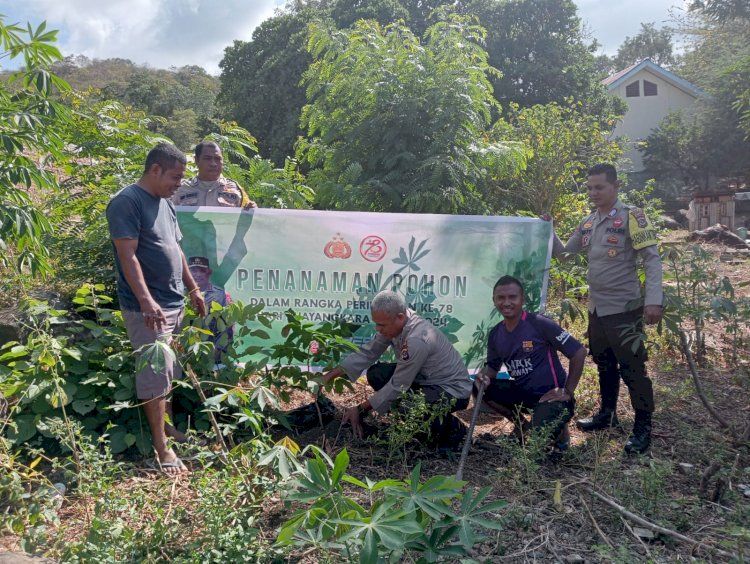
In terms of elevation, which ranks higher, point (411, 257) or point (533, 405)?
point (411, 257)

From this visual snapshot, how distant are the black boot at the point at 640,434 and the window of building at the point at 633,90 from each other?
31178mm

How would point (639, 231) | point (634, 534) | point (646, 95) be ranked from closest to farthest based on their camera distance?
point (634, 534), point (639, 231), point (646, 95)

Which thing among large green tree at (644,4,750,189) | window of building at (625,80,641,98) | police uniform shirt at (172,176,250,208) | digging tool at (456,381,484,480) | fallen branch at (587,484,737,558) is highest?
window of building at (625,80,641,98)

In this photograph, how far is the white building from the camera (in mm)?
31266

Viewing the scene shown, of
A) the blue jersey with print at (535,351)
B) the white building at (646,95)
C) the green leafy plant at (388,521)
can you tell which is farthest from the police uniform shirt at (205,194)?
the white building at (646,95)

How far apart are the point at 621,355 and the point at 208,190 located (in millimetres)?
2943

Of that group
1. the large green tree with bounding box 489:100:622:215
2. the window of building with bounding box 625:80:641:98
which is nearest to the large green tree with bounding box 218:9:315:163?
the large green tree with bounding box 489:100:622:215

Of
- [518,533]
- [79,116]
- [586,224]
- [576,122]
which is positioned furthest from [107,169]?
[576,122]

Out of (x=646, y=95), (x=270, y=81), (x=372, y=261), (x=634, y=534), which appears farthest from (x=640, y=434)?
(x=646, y=95)

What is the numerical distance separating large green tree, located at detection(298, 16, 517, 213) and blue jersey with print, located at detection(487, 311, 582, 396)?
1.96 metres

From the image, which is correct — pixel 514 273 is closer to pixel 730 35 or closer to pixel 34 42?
pixel 34 42

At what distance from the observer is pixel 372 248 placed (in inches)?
187

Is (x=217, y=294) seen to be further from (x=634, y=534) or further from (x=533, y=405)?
(x=634, y=534)

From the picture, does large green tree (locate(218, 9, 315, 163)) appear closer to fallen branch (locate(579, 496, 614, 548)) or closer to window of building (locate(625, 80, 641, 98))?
fallen branch (locate(579, 496, 614, 548))
